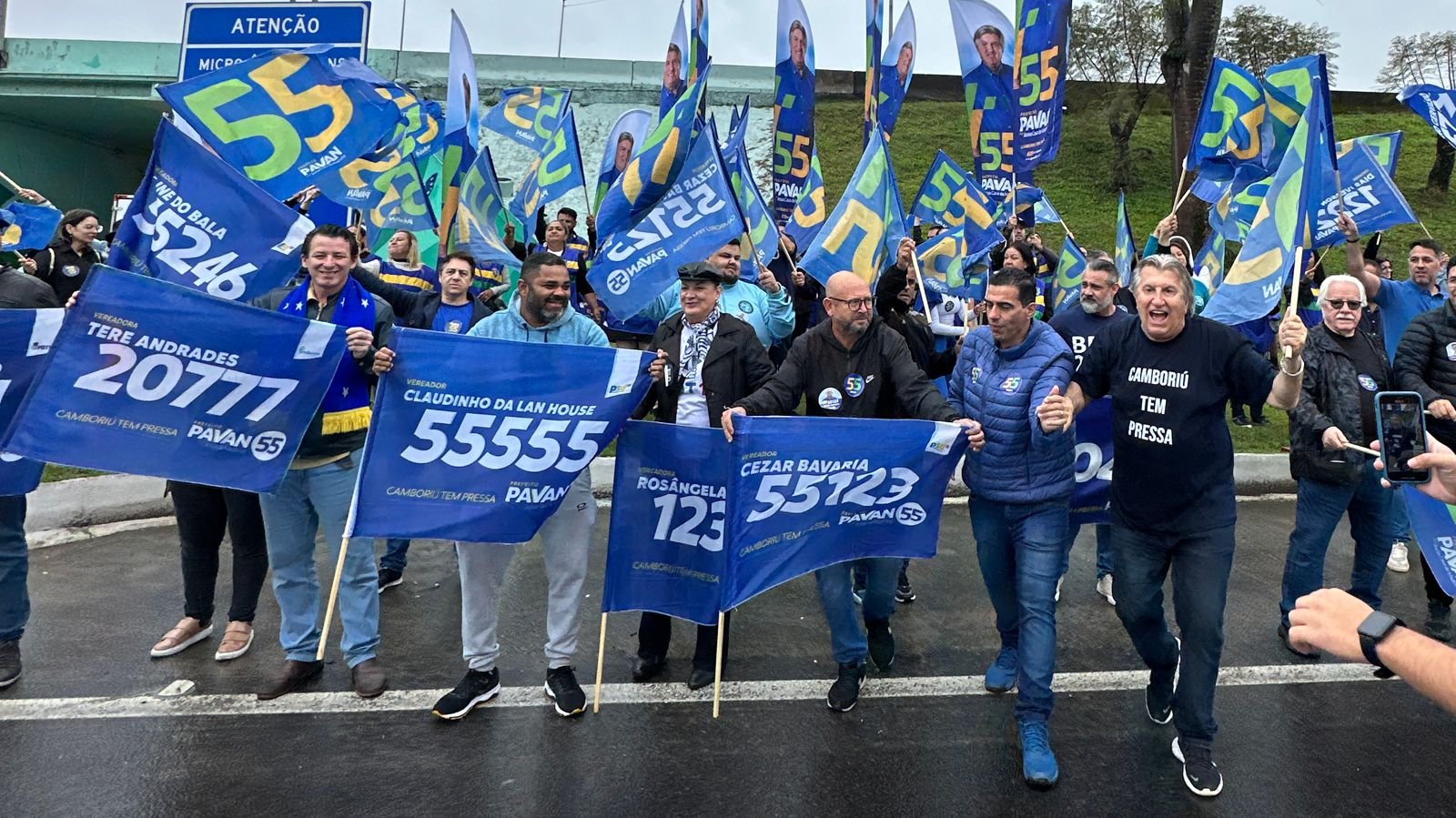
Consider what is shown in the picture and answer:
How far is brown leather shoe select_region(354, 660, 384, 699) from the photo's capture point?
14.3 ft

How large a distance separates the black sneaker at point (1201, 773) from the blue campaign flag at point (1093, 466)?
1.56 metres

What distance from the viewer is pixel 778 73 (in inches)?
429

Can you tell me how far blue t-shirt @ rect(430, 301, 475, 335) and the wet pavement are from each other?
1768 millimetres

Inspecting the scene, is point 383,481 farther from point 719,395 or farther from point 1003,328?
point 1003,328

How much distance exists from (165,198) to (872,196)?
12.7 ft

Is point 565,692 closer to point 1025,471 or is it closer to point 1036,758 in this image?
point 1036,758

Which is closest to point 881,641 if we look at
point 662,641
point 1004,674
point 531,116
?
point 1004,674

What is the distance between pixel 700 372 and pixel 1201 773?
269 cm

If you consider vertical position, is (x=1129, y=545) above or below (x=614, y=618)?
above

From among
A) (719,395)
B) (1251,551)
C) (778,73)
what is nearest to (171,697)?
(719,395)

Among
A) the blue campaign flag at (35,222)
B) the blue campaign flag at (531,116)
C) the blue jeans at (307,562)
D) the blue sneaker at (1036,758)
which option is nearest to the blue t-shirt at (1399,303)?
the blue sneaker at (1036,758)

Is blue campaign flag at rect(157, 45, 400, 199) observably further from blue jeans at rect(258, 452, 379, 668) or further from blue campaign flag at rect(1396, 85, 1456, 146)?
blue campaign flag at rect(1396, 85, 1456, 146)

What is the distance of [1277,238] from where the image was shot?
4.31 meters

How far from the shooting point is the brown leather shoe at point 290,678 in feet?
14.2
